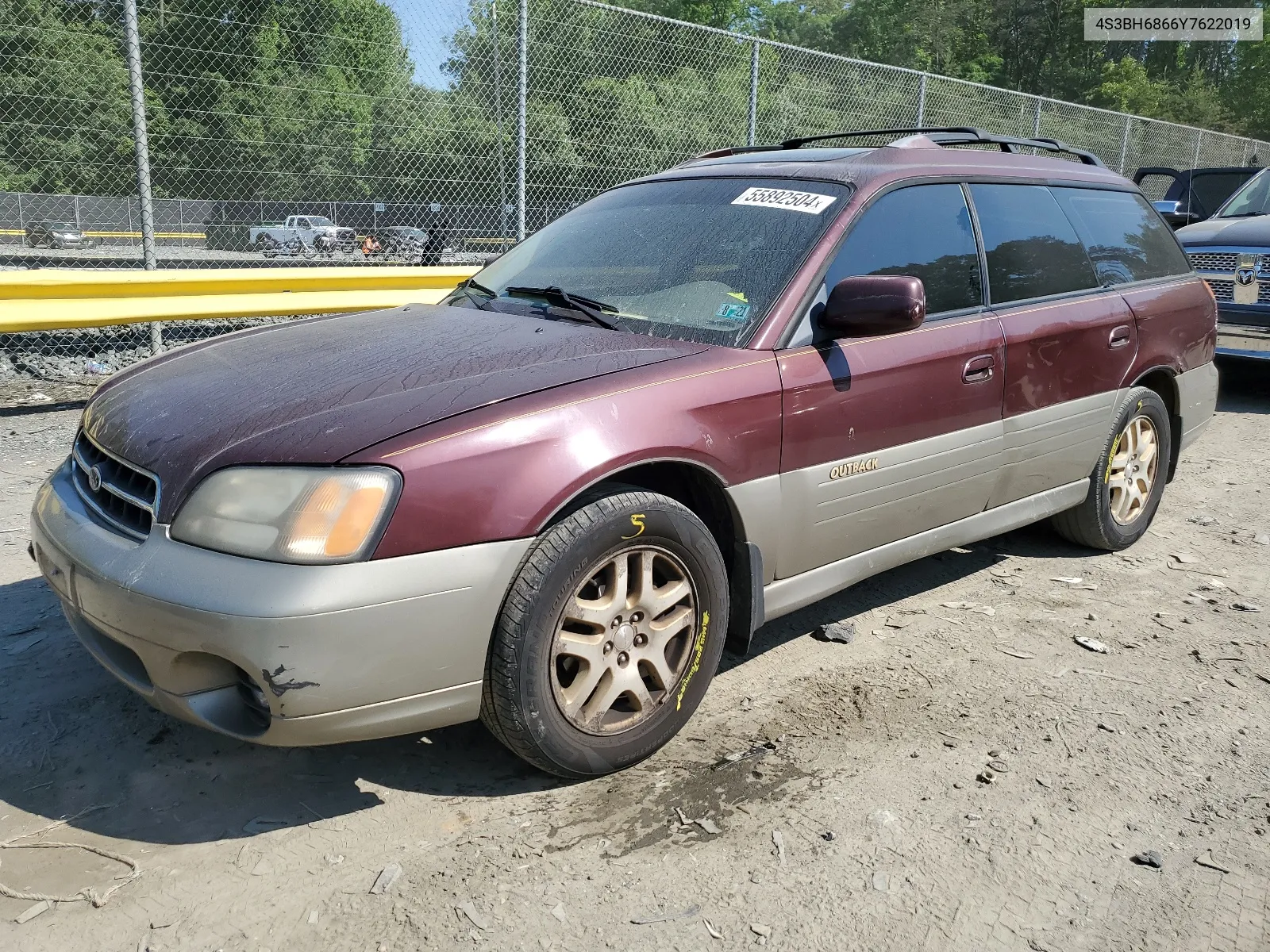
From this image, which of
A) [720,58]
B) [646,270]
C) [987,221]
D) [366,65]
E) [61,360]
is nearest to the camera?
[646,270]

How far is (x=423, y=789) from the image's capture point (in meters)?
2.72

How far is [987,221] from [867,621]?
Answer: 1604 millimetres

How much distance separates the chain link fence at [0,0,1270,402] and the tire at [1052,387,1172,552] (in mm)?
5244

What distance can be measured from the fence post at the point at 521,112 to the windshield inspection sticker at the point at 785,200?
468 cm

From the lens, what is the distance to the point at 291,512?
228cm

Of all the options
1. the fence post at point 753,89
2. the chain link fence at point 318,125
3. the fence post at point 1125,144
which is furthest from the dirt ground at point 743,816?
the fence post at point 1125,144

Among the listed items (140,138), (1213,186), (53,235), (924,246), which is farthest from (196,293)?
(1213,186)

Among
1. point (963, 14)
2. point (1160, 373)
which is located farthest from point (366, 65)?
point (963, 14)

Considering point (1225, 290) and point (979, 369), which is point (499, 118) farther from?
point (1225, 290)

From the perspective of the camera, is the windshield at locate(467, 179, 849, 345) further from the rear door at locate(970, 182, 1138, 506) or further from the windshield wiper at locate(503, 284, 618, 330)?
the rear door at locate(970, 182, 1138, 506)

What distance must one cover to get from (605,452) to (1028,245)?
235cm

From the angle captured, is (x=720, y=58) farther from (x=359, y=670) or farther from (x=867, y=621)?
(x=359, y=670)

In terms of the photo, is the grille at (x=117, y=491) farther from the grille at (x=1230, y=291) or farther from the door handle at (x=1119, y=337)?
the grille at (x=1230, y=291)

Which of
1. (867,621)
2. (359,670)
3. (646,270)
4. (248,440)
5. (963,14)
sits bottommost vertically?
(867,621)
